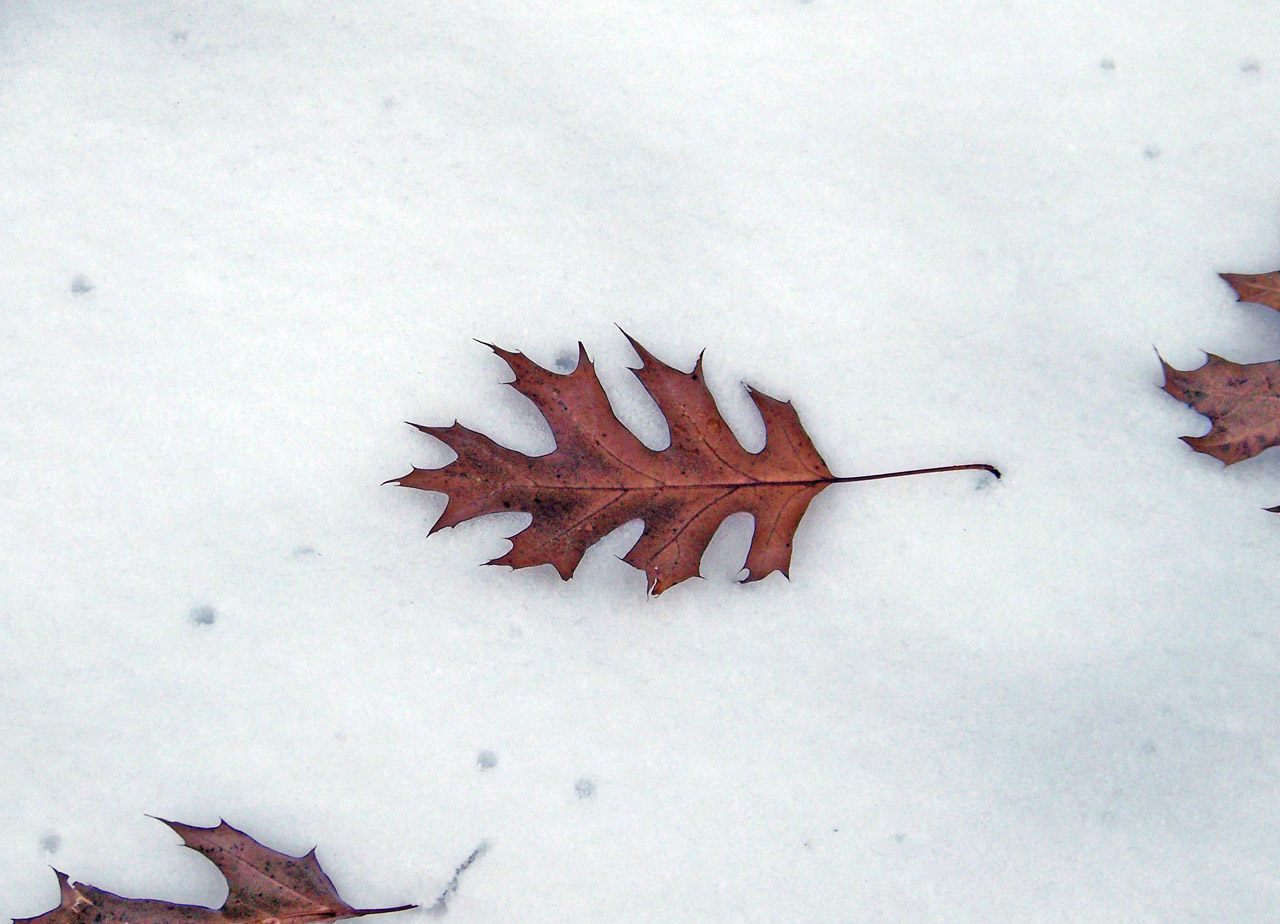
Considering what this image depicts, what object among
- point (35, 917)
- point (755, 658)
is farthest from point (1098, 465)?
point (35, 917)

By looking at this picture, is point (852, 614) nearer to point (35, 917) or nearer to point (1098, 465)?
point (1098, 465)

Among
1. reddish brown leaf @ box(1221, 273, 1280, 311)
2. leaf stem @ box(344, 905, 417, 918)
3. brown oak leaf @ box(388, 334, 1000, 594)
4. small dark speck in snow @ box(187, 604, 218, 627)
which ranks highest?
reddish brown leaf @ box(1221, 273, 1280, 311)

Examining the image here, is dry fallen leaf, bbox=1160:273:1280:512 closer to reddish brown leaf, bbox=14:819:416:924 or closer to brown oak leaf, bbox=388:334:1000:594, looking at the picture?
brown oak leaf, bbox=388:334:1000:594

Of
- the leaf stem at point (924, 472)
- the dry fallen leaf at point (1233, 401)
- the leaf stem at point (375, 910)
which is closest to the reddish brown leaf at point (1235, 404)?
the dry fallen leaf at point (1233, 401)

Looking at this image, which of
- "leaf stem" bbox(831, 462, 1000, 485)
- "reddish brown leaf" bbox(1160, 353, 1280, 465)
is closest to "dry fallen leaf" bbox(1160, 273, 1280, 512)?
"reddish brown leaf" bbox(1160, 353, 1280, 465)

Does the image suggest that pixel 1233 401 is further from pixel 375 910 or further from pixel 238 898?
pixel 238 898
